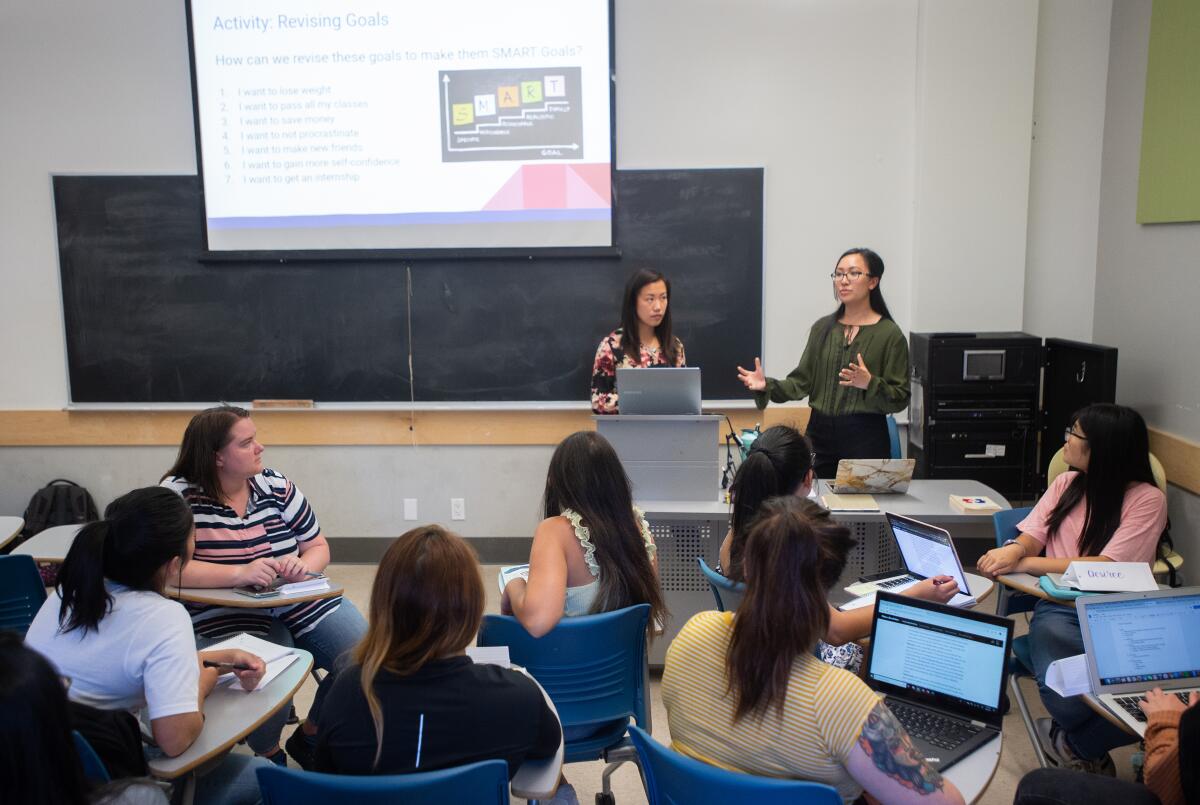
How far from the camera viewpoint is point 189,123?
4.80 m

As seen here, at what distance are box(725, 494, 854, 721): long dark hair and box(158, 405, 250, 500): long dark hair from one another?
184 centimetres

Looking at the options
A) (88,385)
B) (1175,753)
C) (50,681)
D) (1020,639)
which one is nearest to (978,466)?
(1020,639)

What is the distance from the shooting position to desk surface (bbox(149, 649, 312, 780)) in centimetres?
177

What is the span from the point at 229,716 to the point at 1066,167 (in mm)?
4558

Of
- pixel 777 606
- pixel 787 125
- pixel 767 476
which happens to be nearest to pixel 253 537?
pixel 767 476

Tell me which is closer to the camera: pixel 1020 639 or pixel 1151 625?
pixel 1151 625

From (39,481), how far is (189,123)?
7.19 feet

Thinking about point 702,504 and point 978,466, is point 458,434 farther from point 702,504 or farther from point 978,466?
point 978,466

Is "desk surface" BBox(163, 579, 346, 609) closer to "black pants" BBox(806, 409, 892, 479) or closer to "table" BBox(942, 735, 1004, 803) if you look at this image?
"table" BBox(942, 735, 1004, 803)

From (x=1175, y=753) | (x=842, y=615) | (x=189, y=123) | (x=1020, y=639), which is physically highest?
(x=189, y=123)

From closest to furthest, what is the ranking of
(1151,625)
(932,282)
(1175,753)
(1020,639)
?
1. (1175,753)
2. (1151,625)
3. (1020,639)
4. (932,282)

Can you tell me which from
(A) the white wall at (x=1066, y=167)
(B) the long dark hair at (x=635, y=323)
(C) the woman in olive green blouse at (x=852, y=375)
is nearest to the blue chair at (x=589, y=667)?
(C) the woman in olive green blouse at (x=852, y=375)

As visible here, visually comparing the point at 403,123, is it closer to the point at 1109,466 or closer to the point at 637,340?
the point at 637,340

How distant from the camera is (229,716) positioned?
1.95 metres
